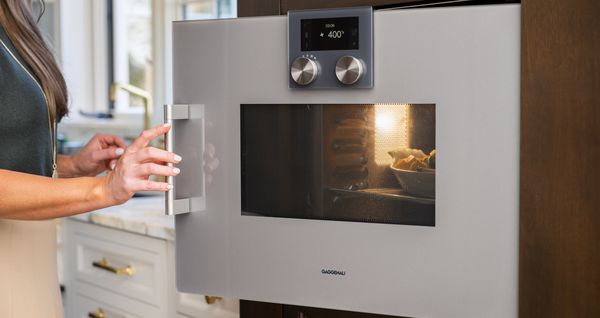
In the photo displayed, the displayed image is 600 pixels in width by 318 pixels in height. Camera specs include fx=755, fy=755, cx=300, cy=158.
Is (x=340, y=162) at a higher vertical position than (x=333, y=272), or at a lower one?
higher

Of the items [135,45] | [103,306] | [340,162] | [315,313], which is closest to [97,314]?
[103,306]

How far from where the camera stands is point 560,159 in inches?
40.0

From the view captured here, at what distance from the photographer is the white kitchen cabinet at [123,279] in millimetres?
1765

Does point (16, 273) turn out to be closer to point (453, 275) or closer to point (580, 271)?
point (453, 275)

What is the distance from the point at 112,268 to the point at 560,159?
129 centimetres

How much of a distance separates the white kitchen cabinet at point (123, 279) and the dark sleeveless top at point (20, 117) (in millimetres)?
595

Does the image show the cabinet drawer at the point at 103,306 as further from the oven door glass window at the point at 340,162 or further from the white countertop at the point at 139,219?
the oven door glass window at the point at 340,162

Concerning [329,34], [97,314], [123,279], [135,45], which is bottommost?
[97,314]

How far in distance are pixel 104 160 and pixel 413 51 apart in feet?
2.23

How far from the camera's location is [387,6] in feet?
3.89

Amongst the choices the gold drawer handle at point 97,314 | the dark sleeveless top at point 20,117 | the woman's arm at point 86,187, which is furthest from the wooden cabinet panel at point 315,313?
the gold drawer handle at point 97,314

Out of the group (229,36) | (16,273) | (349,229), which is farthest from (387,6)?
(16,273)

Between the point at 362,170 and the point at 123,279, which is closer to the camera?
the point at 362,170

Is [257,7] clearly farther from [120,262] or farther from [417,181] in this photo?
[120,262]
